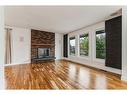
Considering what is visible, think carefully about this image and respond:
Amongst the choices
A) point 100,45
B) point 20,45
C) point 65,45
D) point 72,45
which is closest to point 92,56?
point 100,45

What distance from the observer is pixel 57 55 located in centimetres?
998

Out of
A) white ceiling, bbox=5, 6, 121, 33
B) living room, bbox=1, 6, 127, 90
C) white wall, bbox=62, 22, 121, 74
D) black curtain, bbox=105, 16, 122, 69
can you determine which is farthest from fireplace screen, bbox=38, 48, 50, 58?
black curtain, bbox=105, 16, 122, 69

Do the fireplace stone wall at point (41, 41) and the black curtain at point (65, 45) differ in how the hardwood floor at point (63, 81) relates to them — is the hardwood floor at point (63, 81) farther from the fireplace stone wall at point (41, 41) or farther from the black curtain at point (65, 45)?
the black curtain at point (65, 45)

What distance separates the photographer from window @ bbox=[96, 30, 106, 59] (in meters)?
5.65

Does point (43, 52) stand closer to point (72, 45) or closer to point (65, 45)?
point (65, 45)

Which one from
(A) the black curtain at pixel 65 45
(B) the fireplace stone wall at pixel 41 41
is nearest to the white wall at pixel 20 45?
(B) the fireplace stone wall at pixel 41 41

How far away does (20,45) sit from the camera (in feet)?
24.1

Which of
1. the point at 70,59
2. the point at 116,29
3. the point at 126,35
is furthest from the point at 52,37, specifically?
the point at 126,35

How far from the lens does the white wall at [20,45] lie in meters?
6.99

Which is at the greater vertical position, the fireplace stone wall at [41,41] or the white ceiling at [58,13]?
the white ceiling at [58,13]

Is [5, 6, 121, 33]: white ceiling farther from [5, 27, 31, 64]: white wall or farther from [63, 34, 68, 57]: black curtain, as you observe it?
[63, 34, 68, 57]: black curtain

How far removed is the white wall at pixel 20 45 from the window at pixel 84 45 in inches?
130

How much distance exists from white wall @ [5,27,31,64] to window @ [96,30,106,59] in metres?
4.24

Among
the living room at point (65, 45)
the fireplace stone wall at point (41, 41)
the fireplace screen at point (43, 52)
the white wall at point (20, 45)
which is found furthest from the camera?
the fireplace screen at point (43, 52)
